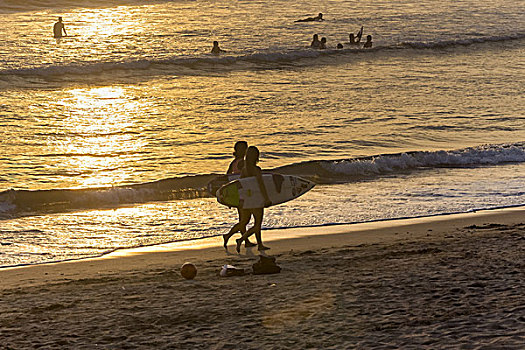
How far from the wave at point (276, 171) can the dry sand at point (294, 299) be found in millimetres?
4147

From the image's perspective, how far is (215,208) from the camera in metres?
13.5

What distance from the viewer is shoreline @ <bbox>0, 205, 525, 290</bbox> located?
362 inches

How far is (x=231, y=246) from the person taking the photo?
10.5 meters

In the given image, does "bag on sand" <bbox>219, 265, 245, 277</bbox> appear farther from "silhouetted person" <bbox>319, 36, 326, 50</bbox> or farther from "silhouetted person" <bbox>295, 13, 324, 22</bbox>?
"silhouetted person" <bbox>295, 13, 324, 22</bbox>

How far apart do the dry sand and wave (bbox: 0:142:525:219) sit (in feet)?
13.6

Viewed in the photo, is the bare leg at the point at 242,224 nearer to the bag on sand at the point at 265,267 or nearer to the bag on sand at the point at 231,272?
the bag on sand at the point at 265,267

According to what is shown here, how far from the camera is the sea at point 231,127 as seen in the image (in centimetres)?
1298

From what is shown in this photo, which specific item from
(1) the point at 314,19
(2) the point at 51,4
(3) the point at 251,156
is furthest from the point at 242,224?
(2) the point at 51,4

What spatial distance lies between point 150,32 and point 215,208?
36.7 m

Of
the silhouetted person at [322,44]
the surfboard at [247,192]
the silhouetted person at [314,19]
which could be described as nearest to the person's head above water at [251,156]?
the surfboard at [247,192]

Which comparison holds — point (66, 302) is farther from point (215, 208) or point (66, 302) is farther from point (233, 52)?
point (233, 52)

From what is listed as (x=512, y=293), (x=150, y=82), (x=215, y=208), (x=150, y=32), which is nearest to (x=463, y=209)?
(x=215, y=208)

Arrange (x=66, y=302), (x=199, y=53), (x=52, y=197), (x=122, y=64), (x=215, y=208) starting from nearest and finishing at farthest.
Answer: (x=66, y=302), (x=215, y=208), (x=52, y=197), (x=122, y=64), (x=199, y=53)

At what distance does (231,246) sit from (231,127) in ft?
37.4
